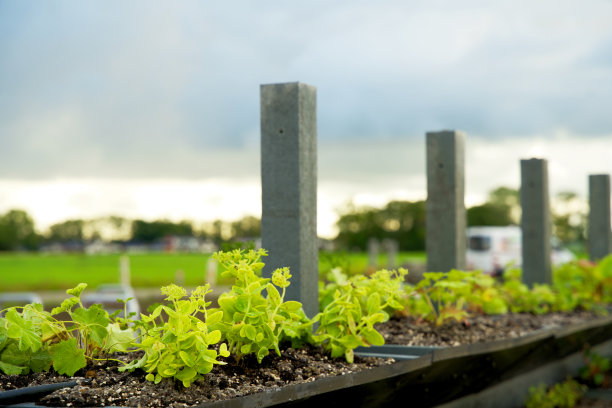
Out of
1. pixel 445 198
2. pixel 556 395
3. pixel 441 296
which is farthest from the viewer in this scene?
pixel 556 395

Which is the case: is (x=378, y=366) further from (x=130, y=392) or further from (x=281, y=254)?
(x=130, y=392)

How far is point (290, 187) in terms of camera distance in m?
3.29

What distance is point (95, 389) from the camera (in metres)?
2.28

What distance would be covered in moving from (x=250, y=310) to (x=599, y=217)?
843cm

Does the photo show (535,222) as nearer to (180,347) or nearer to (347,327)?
(347,327)

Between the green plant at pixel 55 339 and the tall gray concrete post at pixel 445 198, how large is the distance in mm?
3121

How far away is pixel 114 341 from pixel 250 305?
0.59m

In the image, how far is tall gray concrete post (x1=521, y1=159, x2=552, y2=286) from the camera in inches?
288

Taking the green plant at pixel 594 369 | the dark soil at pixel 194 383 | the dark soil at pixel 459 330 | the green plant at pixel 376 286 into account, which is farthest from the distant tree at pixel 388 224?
the dark soil at pixel 194 383

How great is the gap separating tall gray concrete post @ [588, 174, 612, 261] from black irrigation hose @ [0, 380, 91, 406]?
8894mm

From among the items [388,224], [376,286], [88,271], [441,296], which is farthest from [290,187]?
[88,271]

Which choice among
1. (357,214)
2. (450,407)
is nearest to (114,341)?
(450,407)

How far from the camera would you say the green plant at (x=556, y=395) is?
5.31 meters

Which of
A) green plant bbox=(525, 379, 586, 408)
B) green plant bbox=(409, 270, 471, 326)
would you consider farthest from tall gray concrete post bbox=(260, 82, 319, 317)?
green plant bbox=(525, 379, 586, 408)
